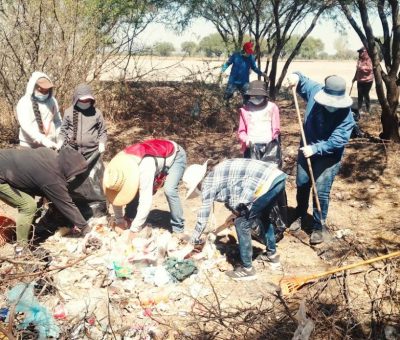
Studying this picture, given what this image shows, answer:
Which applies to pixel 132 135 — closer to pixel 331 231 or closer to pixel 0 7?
pixel 0 7

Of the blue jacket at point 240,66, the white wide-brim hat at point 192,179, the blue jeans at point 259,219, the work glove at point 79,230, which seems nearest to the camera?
the white wide-brim hat at point 192,179

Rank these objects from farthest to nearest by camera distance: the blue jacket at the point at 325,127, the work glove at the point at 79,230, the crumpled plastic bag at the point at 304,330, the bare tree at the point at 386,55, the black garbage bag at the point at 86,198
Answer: the bare tree at the point at 386,55 → the black garbage bag at the point at 86,198 → the work glove at the point at 79,230 → the blue jacket at the point at 325,127 → the crumpled plastic bag at the point at 304,330

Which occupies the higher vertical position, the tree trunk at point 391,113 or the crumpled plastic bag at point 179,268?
the tree trunk at point 391,113

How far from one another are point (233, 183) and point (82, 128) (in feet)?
6.09

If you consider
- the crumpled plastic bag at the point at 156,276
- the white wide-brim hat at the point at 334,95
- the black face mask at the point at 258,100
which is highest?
the white wide-brim hat at the point at 334,95

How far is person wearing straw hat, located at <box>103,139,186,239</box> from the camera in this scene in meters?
3.64

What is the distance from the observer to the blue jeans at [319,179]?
4.17 metres

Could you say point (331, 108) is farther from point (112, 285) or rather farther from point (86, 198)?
point (86, 198)

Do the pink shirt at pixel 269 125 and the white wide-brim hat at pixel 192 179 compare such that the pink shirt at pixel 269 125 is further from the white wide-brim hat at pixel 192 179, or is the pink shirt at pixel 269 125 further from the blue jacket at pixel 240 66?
the blue jacket at pixel 240 66

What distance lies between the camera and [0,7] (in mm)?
6789

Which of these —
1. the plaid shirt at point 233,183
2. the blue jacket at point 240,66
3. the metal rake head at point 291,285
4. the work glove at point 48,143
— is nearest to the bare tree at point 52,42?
the blue jacket at point 240,66

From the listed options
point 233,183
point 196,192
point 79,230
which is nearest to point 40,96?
point 79,230

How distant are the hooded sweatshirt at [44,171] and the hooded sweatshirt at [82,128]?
33 centimetres

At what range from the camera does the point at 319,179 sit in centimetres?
420
